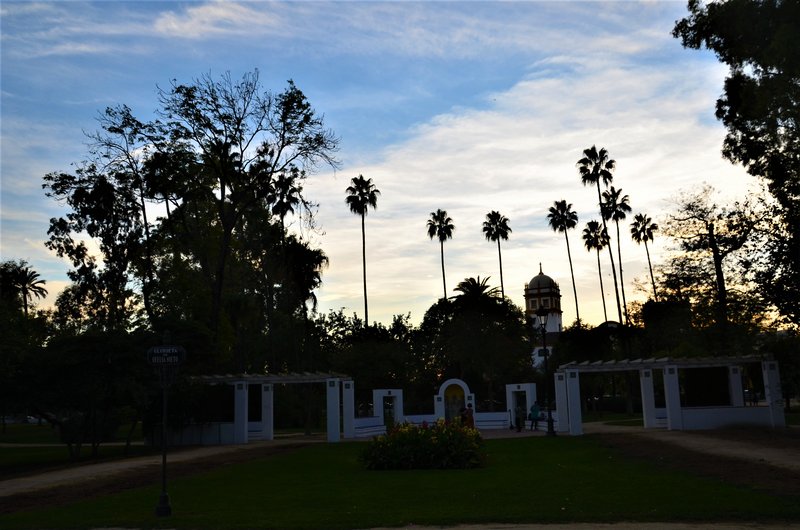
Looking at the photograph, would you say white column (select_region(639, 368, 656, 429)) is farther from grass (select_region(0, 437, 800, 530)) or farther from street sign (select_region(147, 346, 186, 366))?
street sign (select_region(147, 346, 186, 366))

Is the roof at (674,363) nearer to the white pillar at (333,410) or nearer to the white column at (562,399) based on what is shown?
the white column at (562,399)

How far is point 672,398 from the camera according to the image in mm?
35094

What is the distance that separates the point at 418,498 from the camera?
14.3 metres

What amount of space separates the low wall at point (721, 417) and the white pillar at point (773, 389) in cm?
41

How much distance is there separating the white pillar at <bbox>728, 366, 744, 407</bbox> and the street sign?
3189 centimetres

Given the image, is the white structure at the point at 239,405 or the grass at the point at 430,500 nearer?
the grass at the point at 430,500

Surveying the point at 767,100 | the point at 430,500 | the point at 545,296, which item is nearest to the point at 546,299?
the point at 545,296

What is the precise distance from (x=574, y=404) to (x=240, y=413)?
52.9 feet

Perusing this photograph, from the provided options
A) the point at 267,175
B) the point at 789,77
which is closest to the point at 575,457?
the point at 789,77

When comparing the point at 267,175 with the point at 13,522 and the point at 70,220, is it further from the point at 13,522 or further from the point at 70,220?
the point at 13,522

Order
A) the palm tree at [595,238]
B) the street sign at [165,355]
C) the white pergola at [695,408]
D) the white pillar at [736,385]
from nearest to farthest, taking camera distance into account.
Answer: the street sign at [165,355]
the white pergola at [695,408]
the white pillar at [736,385]
the palm tree at [595,238]

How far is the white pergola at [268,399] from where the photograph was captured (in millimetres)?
36656

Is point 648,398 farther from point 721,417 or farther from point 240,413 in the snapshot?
point 240,413

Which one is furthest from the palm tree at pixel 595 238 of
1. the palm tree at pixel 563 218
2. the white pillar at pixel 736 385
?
the white pillar at pixel 736 385
